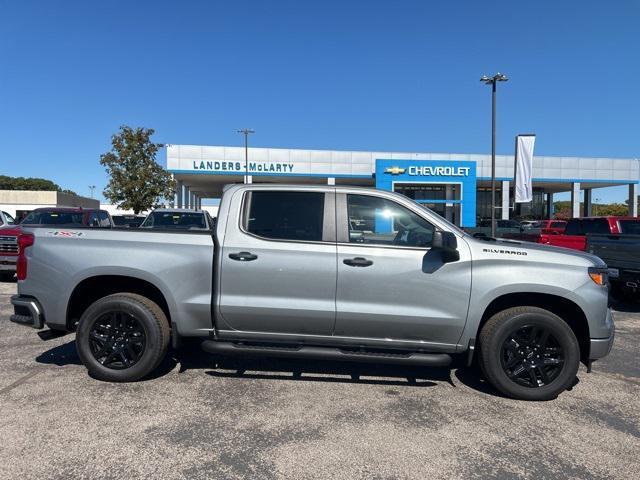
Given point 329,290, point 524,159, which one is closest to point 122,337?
point 329,290

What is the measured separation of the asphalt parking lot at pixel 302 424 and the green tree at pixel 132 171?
110 ft

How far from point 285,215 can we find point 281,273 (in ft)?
1.94

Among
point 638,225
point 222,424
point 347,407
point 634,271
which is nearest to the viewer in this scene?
point 222,424

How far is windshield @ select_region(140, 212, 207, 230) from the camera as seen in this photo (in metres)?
13.0

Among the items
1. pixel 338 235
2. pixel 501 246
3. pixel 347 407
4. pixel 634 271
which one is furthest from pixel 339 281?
pixel 634 271

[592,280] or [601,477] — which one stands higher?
[592,280]

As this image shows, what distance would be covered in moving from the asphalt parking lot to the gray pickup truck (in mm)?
404

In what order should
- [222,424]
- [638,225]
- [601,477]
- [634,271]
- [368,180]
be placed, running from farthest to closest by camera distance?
1. [368,180]
2. [638,225]
3. [634,271]
4. [222,424]
5. [601,477]

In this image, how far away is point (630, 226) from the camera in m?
10.9

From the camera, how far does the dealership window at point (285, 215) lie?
4570 millimetres

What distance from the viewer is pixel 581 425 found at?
4.00m

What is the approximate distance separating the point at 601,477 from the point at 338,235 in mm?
2691

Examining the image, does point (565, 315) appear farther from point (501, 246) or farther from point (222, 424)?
point (222, 424)

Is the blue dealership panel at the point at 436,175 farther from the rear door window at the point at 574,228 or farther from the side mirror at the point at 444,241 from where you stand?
the side mirror at the point at 444,241
